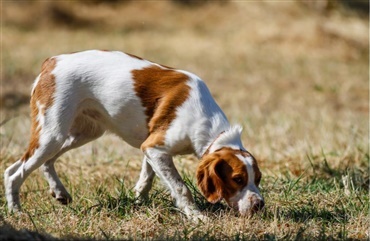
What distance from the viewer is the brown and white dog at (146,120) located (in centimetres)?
502

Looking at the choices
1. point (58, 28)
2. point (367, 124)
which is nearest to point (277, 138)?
point (367, 124)

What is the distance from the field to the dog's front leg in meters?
0.10

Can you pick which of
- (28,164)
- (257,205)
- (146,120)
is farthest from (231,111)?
(257,205)

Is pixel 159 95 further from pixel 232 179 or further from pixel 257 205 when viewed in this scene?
pixel 257 205

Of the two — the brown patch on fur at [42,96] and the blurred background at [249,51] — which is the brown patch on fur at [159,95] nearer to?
the brown patch on fur at [42,96]

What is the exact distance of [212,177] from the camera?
4.95 meters

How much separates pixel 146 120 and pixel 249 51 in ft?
35.6

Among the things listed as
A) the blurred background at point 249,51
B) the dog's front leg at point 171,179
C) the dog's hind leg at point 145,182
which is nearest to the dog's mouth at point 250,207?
the dog's front leg at point 171,179

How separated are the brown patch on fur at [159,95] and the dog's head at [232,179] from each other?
1.44 feet

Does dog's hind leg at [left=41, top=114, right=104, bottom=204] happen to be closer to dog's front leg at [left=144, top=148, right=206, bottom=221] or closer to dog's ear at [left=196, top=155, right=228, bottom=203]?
dog's front leg at [left=144, top=148, right=206, bottom=221]

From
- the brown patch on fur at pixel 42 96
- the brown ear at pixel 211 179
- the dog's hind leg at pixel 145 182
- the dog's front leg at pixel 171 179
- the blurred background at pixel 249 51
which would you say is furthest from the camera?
the blurred background at pixel 249 51

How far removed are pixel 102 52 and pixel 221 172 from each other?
135 centimetres

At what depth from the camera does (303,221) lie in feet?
17.2

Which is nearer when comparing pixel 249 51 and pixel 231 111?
pixel 231 111
